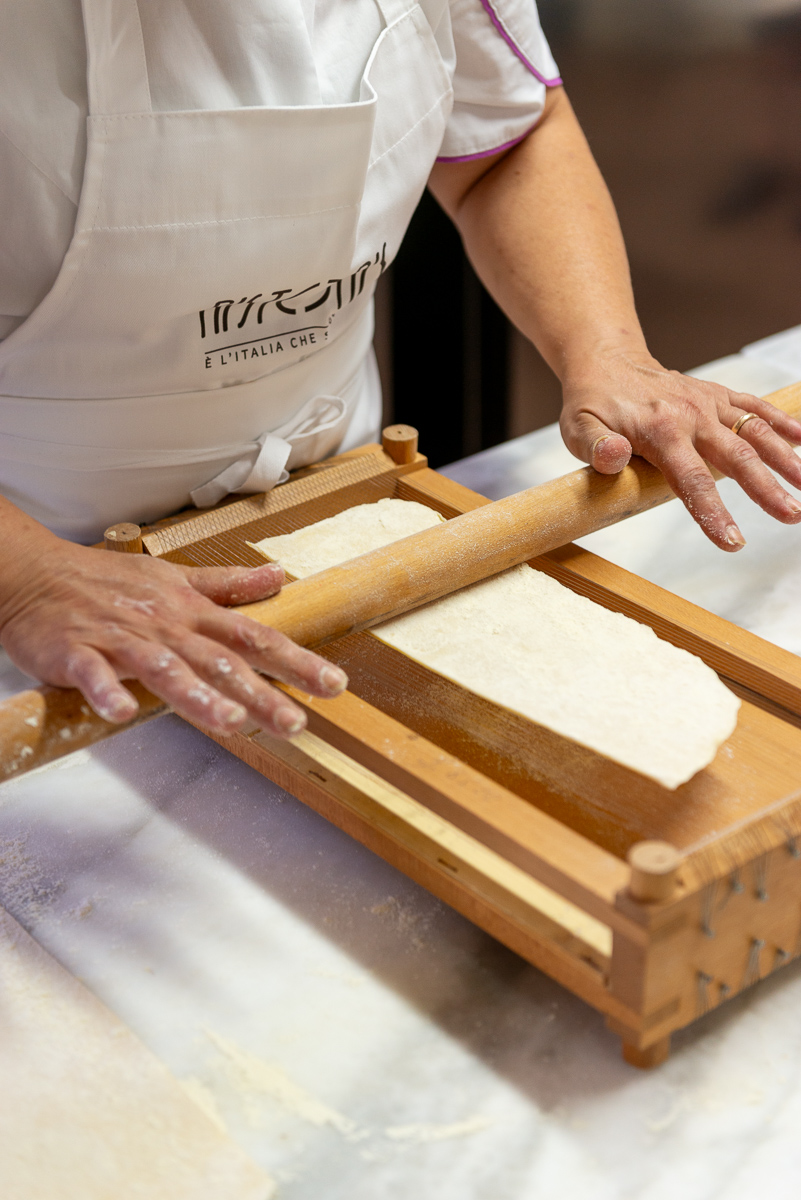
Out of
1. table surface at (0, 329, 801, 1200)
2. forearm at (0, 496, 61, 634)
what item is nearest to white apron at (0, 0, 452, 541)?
forearm at (0, 496, 61, 634)

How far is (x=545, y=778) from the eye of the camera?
0.91m

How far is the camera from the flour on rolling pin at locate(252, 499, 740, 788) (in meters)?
0.87

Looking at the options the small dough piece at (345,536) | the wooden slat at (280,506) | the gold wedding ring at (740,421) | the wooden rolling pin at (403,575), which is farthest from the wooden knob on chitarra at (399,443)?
the gold wedding ring at (740,421)

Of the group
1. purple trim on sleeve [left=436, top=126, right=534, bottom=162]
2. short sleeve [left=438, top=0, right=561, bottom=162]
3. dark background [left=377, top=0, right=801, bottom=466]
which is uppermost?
short sleeve [left=438, top=0, right=561, bottom=162]

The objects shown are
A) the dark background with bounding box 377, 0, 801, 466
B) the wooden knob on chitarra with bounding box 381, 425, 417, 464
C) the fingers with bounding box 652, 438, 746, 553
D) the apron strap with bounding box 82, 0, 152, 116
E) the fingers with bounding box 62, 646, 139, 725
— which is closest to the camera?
the fingers with bounding box 62, 646, 139, 725

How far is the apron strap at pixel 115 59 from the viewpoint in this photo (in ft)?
2.94

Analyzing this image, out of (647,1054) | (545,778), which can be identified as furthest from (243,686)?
(647,1054)

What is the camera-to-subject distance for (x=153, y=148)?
0.96 meters

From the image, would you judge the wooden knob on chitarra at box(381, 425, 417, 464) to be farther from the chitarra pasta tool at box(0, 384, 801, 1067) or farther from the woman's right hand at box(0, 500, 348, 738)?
the woman's right hand at box(0, 500, 348, 738)

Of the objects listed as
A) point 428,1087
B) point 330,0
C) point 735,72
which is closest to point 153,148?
point 330,0

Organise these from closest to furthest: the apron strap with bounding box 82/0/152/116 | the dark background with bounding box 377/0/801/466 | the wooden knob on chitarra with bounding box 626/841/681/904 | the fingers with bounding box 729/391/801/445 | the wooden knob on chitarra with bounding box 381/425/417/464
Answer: the wooden knob on chitarra with bounding box 626/841/681/904
the apron strap with bounding box 82/0/152/116
the fingers with bounding box 729/391/801/445
the wooden knob on chitarra with bounding box 381/425/417/464
the dark background with bounding box 377/0/801/466

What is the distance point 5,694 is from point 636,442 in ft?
2.34

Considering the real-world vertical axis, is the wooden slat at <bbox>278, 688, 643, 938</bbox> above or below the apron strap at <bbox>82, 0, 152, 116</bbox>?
below

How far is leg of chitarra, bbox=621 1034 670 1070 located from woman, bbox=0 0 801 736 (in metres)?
0.32
